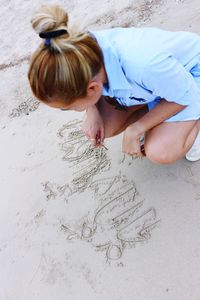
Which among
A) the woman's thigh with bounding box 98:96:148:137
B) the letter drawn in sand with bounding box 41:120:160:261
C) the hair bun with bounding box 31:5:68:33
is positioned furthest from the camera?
the woman's thigh with bounding box 98:96:148:137

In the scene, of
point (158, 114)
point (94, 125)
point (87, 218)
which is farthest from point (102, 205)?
point (158, 114)

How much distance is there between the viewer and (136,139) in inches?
57.8

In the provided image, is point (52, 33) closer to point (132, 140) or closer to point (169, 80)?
point (169, 80)

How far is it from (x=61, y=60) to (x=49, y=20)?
107mm

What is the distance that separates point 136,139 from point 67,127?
0.64 meters

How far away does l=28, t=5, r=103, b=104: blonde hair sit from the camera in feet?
3.62

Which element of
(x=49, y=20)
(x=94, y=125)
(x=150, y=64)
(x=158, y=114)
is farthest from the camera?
(x=94, y=125)

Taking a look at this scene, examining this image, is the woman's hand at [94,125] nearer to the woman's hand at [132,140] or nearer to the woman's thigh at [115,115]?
the woman's thigh at [115,115]

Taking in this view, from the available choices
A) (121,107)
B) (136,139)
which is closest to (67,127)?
(121,107)

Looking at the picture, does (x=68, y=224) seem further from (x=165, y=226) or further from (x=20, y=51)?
(x=20, y=51)

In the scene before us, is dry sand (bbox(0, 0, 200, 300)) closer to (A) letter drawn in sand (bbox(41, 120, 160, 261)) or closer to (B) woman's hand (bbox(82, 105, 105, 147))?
(A) letter drawn in sand (bbox(41, 120, 160, 261))

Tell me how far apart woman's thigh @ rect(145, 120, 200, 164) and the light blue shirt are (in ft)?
0.34

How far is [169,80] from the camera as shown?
1.26 metres

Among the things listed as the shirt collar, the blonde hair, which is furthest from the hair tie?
the shirt collar
